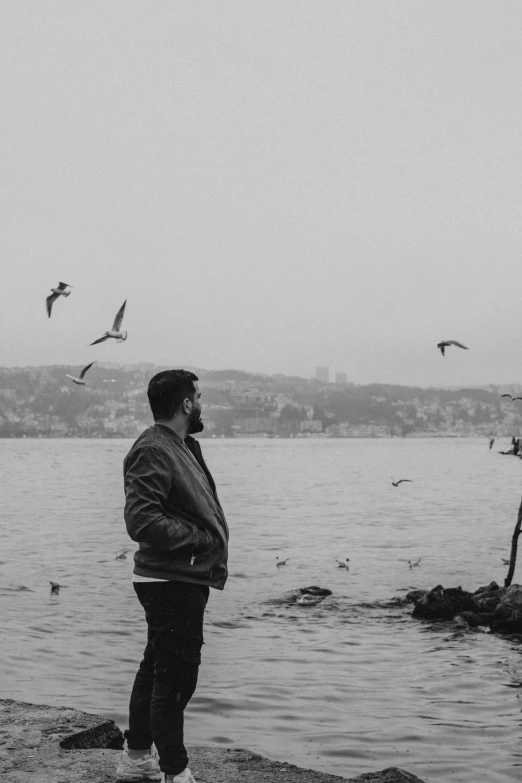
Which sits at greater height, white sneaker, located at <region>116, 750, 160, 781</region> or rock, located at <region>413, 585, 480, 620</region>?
white sneaker, located at <region>116, 750, 160, 781</region>

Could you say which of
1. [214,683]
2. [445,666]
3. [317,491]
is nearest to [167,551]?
[214,683]

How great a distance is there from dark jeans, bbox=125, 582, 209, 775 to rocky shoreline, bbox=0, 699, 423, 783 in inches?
21.3

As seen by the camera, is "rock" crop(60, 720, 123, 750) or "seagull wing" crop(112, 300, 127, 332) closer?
"rock" crop(60, 720, 123, 750)

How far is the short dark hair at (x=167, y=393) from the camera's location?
4789 millimetres

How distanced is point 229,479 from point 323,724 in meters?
65.8

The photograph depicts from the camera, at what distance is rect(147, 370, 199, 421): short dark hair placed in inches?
189

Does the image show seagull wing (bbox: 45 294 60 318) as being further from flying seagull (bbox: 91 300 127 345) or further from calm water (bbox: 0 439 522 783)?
calm water (bbox: 0 439 522 783)

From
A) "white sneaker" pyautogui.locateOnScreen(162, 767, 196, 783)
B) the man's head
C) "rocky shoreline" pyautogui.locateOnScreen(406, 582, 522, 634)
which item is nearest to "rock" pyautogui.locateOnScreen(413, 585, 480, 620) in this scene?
"rocky shoreline" pyautogui.locateOnScreen(406, 582, 522, 634)

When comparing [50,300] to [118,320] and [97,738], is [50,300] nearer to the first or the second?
[118,320]

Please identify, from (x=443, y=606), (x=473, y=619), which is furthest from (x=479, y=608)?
(x=473, y=619)

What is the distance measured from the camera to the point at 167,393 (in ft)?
15.7

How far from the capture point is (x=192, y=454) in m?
4.86

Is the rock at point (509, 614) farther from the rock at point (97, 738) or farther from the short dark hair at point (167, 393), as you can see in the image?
the short dark hair at point (167, 393)

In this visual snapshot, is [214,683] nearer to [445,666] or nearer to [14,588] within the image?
[445,666]
